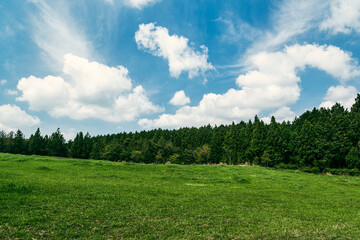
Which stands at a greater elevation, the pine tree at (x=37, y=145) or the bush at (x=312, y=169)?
the pine tree at (x=37, y=145)

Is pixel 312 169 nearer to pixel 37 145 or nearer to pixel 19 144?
pixel 37 145

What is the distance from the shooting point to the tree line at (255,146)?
5981cm

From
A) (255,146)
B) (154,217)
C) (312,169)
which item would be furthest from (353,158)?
(154,217)

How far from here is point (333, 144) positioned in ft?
193

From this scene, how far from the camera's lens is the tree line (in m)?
59.8

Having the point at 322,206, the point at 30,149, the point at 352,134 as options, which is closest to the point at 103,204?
the point at 322,206

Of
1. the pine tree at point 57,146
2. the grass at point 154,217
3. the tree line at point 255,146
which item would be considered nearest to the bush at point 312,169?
the tree line at point 255,146

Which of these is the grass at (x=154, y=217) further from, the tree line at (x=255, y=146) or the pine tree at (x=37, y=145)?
the pine tree at (x=37, y=145)

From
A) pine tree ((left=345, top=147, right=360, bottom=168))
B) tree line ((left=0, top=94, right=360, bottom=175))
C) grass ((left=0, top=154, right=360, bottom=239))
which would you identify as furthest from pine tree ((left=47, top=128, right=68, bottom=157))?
pine tree ((left=345, top=147, right=360, bottom=168))

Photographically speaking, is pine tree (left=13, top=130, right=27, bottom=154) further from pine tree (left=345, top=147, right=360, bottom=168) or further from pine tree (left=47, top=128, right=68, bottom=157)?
pine tree (left=345, top=147, right=360, bottom=168)

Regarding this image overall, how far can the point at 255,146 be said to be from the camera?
74.9m

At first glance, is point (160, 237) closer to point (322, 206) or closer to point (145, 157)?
point (322, 206)

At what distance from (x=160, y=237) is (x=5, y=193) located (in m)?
10.8

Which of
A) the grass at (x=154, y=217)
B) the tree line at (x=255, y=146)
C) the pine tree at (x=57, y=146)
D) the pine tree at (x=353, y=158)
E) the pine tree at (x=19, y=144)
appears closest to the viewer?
the grass at (x=154, y=217)
